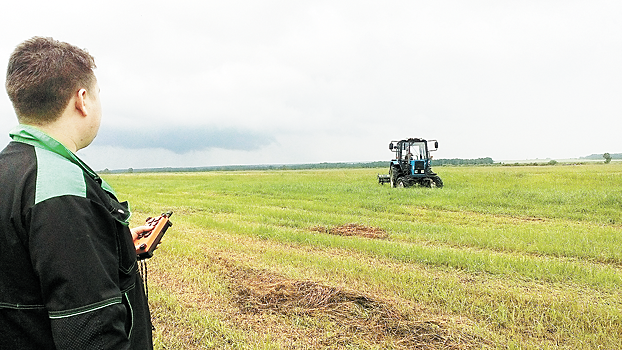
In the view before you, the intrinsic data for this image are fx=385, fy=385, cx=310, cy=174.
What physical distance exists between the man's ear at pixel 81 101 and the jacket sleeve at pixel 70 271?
0.45 metres

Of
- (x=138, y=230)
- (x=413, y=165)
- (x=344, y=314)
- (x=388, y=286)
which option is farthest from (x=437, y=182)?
(x=138, y=230)

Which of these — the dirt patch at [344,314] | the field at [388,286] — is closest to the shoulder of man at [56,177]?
the field at [388,286]

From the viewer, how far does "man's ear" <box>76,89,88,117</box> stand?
5.17ft

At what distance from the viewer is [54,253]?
1.30 metres

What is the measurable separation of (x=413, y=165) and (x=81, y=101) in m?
20.0

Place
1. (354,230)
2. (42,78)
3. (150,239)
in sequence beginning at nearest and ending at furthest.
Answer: (42,78)
(150,239)
(354,230)

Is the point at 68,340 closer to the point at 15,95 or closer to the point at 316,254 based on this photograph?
the point at 15,95

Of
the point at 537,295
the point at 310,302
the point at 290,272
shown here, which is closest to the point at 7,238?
the point at 310,302

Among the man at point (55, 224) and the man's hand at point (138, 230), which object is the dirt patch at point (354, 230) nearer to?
the man's hand at point (138, 230)

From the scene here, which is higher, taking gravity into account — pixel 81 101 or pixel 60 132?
pixel 81 101

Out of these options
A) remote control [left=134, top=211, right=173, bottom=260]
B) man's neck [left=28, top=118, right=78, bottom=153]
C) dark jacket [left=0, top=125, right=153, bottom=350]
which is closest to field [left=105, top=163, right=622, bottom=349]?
remote control [left=134, top=211, right=173, bottom=260]

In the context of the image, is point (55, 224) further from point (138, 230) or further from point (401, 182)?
point (401, 182)

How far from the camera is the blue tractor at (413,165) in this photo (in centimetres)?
2048

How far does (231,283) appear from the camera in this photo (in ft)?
18.1
